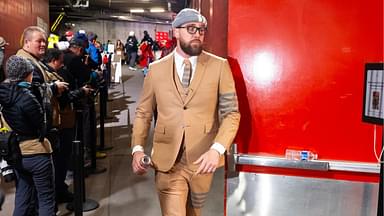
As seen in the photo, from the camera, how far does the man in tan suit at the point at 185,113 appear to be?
2.10 meters

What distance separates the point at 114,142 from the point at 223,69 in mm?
3613

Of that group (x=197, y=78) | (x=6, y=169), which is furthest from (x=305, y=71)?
(x=6, y=169)

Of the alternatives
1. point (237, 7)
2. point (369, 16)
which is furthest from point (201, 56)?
point (369, 16)

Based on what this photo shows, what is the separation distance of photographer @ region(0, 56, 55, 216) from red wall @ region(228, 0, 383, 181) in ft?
4.49

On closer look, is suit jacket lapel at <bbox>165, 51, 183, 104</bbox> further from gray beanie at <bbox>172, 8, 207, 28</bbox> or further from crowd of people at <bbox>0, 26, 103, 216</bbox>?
crowd of people at <bbox>0, 26, 103, 216</bbox>

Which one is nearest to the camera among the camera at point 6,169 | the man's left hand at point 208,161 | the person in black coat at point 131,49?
the man's left hand at point 208,161

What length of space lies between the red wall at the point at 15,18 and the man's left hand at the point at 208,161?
216 inches

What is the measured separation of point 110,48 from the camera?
13.8ft

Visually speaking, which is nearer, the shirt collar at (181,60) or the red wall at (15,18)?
the shirt collar at (181,60)

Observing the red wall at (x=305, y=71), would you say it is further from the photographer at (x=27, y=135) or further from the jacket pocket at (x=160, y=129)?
the photographer at (x=27, y=135)

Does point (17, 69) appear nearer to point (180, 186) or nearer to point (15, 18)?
point (180, 186)

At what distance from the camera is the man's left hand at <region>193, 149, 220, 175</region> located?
1947mm

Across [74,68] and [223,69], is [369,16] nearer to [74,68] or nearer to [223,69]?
[223,69]

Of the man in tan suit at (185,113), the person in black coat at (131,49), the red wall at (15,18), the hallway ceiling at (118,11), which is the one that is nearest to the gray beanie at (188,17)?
the man in tan suit at (185,113)
